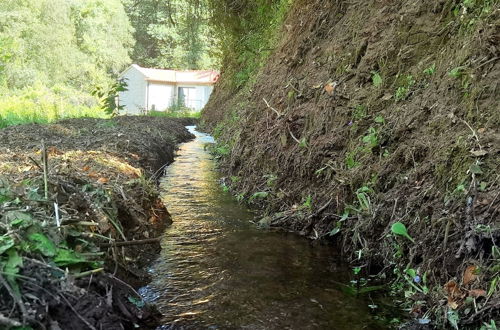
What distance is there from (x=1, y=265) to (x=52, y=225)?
1.82ft

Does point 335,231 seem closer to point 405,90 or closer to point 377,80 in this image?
point 405,90

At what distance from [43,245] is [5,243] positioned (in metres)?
0.23

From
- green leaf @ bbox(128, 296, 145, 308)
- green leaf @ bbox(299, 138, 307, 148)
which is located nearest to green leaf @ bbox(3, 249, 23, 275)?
green leaf @ bbox(128, 296, 145, 308)

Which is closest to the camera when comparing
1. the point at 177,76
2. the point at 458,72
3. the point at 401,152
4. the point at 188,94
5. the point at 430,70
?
the point at 458,72

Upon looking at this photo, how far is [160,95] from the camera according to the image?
41.7 metres

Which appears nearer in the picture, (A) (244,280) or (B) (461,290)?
(B) (461,290)

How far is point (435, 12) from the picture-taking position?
5.08m

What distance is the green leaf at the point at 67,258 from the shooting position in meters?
2.29

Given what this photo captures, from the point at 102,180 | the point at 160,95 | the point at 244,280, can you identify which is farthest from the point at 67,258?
the point at 160,95

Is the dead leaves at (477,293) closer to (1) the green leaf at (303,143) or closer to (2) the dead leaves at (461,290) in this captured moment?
(2) the dead leaves at (461,290)

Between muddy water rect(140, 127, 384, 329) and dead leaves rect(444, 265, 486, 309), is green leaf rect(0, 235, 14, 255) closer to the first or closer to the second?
muddy water rect(140, 127, 384, 329)

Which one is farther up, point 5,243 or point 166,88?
point 166,88

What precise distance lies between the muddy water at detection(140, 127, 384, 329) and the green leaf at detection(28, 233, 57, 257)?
91 cm

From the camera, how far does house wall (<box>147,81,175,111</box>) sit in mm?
41219
